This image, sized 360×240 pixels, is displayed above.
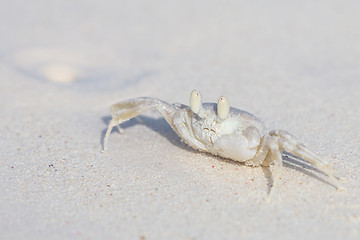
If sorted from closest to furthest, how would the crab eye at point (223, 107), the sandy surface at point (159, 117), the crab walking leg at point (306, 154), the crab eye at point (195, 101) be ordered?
the sandy surface at point (159, 117)
the crab walking leg at point (306, 154)
the crab eye at point (223, 107)
the crab eye at point (195, 101)

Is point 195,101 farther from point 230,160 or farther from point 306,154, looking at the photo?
point 306,154

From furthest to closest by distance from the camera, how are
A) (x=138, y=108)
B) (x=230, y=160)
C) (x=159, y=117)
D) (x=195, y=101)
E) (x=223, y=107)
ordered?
1. (x=159, y=117)
2. (x=138, y=108)
3. (x=230, y=160)
4. (x=195, y=101)
5. (x=223, y=107)

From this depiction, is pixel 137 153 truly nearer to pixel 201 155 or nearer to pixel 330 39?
pixel 201 155

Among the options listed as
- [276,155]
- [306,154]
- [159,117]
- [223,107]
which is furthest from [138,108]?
[306,154]

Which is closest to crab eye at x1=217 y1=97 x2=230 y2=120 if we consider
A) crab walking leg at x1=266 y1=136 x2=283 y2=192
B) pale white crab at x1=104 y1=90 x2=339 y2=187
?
pale white crab at x1=104 y1=90 x2=339 y2=187

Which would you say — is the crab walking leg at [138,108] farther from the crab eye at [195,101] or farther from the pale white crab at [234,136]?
the crab eye at [195,101]

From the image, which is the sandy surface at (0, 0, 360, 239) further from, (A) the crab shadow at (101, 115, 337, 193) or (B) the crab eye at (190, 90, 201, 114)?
(B) the crab eye at (190, 90, 201, 114)

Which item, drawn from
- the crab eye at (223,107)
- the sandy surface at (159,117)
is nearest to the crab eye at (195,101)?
the crab eye at (223,107)

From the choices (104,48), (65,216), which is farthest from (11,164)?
(104,48)
